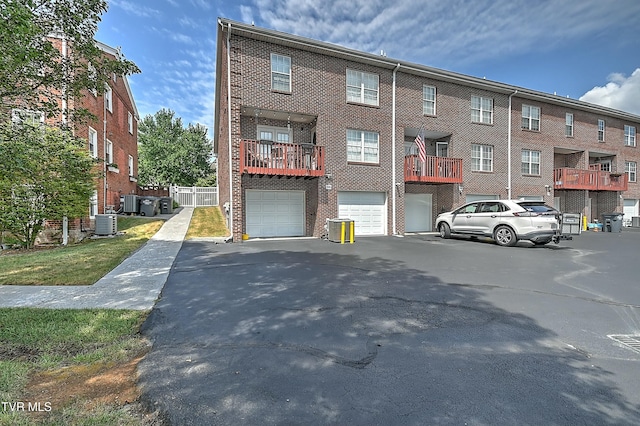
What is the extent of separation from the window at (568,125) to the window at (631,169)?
679 cm

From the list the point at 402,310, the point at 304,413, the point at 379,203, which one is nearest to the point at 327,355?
the point at 304,413

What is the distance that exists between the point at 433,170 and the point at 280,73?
8.44 meters

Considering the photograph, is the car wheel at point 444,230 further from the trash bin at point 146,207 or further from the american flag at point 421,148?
the trash bin at point 146,207

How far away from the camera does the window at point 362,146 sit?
1374 cm

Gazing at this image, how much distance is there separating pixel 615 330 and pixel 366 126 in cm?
1169

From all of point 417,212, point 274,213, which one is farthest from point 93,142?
point 417,212

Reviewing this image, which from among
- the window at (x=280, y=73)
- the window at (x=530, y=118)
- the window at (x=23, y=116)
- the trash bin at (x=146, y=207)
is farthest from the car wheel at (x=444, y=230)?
the trash bin at (x=146, y=207)

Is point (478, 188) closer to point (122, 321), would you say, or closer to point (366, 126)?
point (366, 126)

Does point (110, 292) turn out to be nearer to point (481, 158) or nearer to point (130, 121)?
point (481, 158)

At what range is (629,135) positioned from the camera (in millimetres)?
21859

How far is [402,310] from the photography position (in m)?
4.29

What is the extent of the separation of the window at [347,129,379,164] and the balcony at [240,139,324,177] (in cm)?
188

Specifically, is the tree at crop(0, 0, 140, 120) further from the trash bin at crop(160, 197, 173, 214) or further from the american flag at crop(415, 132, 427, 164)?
the trash bin at crop(160, 197, 173, 214)

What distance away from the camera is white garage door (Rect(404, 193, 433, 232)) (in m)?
16.3
